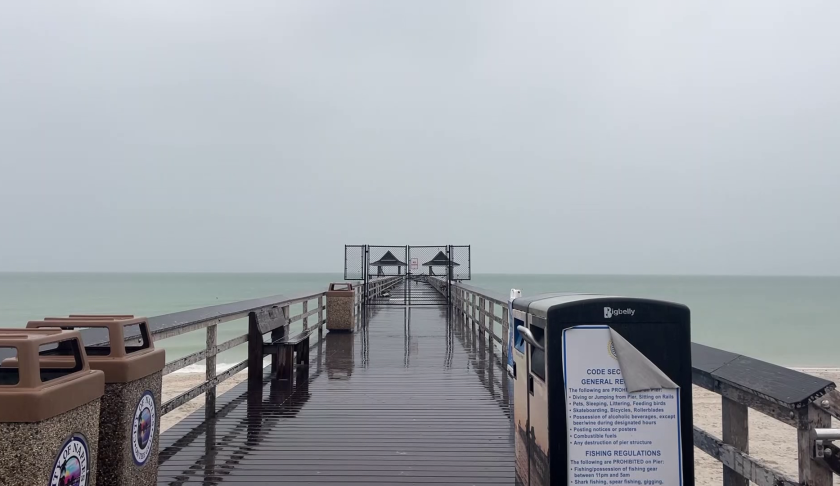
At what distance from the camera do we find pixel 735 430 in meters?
2.04

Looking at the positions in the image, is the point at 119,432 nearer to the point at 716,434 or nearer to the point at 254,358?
the point at 254,358

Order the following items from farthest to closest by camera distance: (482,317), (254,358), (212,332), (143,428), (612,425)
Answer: (482,317)
(254,358)
(212,332)
(143,428)
(612,425)

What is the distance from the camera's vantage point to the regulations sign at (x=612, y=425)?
2164 mm

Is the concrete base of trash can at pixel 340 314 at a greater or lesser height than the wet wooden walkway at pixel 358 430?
greater

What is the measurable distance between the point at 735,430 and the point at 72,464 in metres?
2.52

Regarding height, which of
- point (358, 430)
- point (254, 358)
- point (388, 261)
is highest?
point (388, 261)

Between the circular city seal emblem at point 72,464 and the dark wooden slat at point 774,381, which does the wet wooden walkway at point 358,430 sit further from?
the dark wooden slat at point 774,381

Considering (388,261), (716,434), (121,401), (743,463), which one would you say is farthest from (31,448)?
(388,261)

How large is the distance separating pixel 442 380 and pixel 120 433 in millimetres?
4578

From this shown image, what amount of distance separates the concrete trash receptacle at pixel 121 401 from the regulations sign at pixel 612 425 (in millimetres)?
2048

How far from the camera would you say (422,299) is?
2006 centimetres

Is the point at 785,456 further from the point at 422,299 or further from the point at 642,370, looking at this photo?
the point at 422,299

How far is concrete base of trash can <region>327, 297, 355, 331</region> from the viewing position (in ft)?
36.8

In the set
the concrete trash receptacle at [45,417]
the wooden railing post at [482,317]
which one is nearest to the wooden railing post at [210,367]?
the concrete trash receptacle at [45,417]
